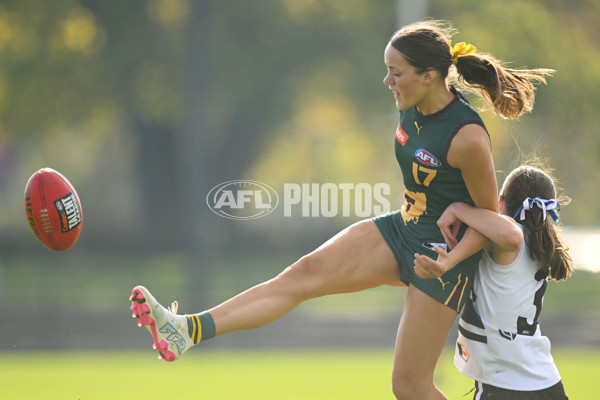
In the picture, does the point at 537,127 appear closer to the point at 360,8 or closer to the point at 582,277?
the point at 582,277

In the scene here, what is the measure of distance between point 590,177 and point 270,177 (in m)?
6.00

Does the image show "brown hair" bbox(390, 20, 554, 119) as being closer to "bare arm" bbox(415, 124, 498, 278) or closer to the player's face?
the player's face

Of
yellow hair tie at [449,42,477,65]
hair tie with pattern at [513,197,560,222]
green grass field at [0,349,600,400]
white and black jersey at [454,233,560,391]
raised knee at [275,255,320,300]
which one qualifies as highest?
yellow hair tie at [449,42,477,65]

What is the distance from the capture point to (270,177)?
1542 cm

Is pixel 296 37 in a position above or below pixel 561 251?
above

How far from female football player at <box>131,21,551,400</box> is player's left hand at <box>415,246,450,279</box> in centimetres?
2

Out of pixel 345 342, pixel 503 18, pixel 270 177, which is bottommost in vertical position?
pixel 345 342

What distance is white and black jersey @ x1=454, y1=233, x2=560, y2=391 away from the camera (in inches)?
132

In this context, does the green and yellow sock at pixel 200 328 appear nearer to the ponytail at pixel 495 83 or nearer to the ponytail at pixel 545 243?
the ponytail at pixel 545 243

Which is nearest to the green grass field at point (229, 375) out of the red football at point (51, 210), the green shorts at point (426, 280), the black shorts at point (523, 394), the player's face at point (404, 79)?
the red football at point (51, 210)

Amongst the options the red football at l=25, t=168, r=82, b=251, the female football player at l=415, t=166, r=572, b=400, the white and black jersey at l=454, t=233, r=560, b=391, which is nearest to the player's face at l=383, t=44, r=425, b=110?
the female football player at l=415, t=166, r=572, b=400

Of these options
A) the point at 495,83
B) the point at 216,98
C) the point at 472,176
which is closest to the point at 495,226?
the point at 472,176

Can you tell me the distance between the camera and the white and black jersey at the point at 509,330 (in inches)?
132

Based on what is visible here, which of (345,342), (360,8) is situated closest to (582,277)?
(345,342)
